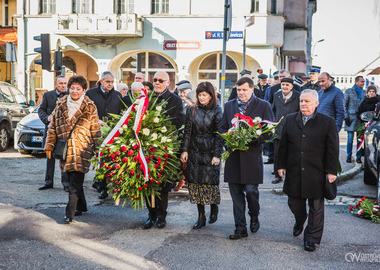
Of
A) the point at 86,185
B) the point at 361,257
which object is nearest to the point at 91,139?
the point at 86,185

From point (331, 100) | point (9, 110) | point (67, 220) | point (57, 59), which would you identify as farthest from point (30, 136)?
point (331, 100)

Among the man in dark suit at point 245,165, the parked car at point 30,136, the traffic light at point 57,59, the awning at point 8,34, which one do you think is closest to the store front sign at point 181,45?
the awning at point 8,34

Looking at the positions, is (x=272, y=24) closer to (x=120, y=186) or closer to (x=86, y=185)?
(x=86, y=185)

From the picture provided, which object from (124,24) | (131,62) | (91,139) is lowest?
(91,139)

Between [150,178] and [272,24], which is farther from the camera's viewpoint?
[272,24]

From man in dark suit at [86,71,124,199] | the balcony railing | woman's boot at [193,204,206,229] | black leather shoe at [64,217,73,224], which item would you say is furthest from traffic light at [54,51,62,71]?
the balcony railing

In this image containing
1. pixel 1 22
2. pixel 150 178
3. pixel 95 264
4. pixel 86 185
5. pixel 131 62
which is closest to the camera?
pixel 95 264

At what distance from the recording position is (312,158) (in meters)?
5.57

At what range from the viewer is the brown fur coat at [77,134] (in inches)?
254

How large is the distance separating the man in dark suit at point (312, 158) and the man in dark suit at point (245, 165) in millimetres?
457

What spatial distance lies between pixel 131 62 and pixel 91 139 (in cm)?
2268

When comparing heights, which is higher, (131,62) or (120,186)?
(131,62)

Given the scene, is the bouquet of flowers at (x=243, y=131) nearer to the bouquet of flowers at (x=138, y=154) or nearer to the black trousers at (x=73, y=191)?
the bouquet of flowers at (x=138, y=154)

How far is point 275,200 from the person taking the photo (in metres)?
8.29
